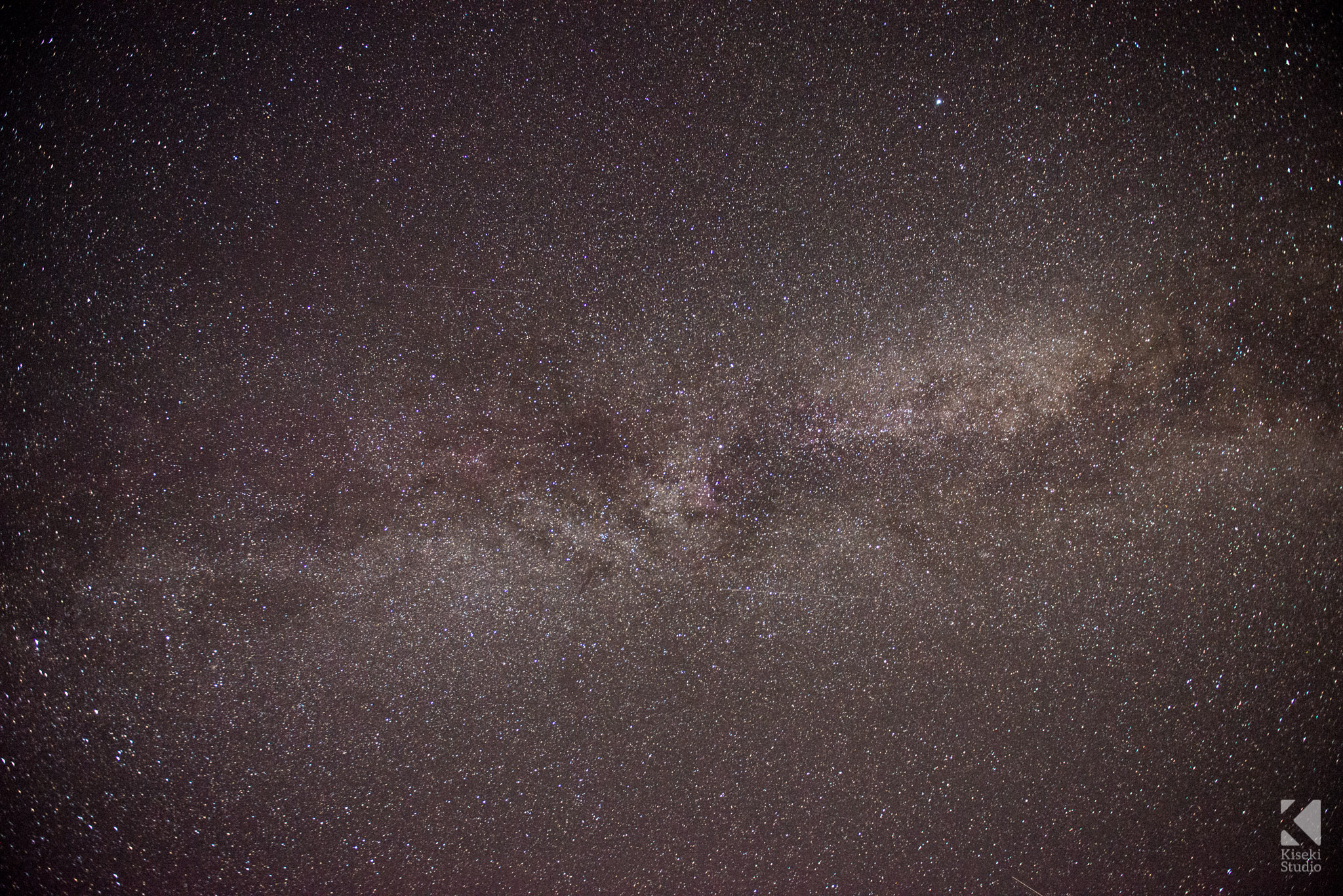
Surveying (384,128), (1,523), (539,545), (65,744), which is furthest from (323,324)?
(65,744)

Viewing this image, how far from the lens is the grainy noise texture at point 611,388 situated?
82 cm

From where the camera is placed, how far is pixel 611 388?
33.0 inches

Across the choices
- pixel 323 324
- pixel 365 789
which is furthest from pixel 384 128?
pixel 365 789

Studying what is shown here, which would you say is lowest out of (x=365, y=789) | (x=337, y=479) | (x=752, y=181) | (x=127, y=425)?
(x=365, y=789)

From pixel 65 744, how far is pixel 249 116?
3.80 ft

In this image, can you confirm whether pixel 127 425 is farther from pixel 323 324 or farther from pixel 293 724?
pixel 293 724

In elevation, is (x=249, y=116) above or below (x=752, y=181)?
above

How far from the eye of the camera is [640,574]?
0.85 metres

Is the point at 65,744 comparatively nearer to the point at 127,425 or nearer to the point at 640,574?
the point at 127,425

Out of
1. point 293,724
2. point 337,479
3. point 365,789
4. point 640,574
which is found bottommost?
point 365,789

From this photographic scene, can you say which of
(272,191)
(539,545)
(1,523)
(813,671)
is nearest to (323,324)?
(272,191)

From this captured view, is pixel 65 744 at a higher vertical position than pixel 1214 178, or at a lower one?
lower

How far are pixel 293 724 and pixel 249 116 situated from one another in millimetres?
1040

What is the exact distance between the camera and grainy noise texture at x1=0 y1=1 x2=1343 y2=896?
82cm
